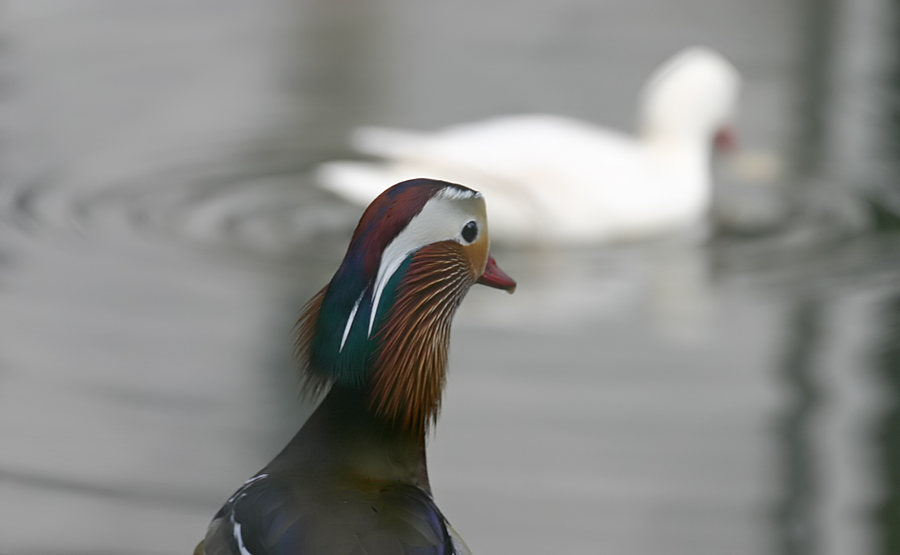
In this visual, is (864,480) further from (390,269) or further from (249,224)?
(249,224)

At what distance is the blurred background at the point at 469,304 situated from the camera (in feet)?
8.04

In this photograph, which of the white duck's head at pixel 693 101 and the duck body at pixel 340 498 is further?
the white duck's head at pixel 693 101

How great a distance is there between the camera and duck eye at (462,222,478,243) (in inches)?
76.3

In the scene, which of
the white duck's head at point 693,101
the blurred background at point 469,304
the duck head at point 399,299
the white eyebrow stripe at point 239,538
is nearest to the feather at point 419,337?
the duck head at point 399,299

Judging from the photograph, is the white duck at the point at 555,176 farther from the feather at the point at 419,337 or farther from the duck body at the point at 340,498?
the duck body at the point at 340,498

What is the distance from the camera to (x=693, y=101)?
3898 millimetres

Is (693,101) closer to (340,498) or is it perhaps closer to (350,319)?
(350,319)

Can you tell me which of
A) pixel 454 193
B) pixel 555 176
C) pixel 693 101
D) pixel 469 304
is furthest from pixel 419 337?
pixel 693 101

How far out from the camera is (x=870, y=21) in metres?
5.52

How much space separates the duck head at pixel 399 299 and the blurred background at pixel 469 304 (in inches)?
21.1

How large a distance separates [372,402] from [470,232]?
299mm

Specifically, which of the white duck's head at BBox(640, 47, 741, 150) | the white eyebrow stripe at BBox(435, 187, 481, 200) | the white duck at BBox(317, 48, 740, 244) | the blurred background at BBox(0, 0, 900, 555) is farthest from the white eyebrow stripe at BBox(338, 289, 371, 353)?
the white duck's head at BBox(640, 47, 741, 150)

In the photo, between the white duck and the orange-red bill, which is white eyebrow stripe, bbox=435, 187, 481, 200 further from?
the white duck

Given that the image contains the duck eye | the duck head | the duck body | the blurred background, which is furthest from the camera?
the blurred background
